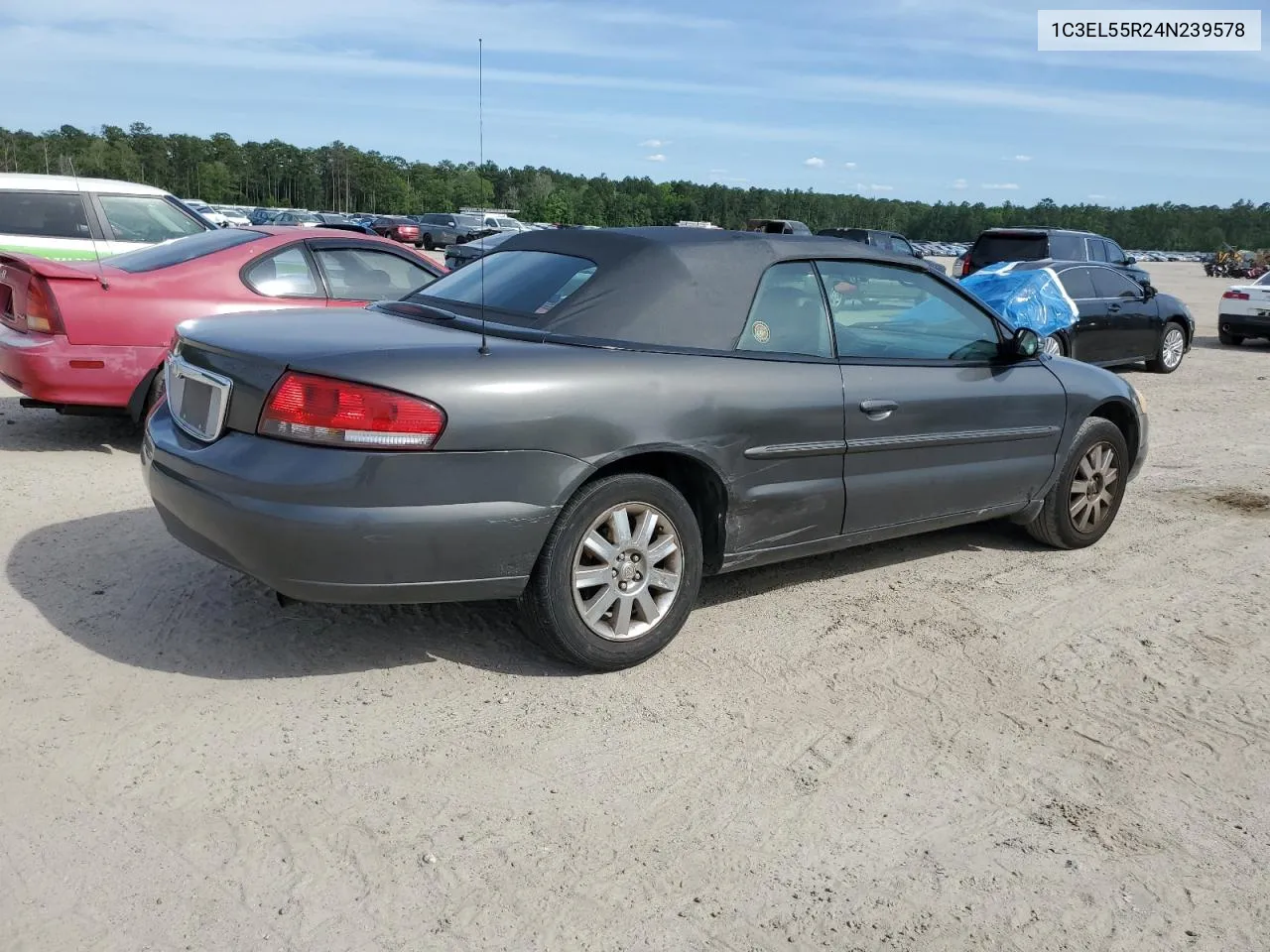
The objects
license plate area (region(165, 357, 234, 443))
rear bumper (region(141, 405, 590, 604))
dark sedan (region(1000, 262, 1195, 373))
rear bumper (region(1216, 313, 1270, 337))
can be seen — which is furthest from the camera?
rear bumper (region(1216, 313, 1270, 337))

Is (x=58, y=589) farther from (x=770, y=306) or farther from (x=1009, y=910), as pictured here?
(x=1009, y=910)

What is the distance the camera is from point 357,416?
11.2ft

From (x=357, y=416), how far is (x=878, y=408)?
2205mm

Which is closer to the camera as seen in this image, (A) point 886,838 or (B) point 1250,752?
(A) point 886,838

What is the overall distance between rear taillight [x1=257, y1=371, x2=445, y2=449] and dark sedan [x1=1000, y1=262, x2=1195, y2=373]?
10.7m

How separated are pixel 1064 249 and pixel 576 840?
1583cm

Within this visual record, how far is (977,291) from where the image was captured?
1289 centimetres

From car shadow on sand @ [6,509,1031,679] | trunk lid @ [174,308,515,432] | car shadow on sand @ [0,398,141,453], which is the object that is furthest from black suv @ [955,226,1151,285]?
trunk lid @ [174,308,515,432]

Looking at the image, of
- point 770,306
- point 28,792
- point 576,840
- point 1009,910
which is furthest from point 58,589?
point 1009,910

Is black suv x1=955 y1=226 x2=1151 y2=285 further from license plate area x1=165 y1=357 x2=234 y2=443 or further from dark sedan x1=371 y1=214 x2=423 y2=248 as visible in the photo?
dark sedan x1=371 y1=214 x2=423 y2=248

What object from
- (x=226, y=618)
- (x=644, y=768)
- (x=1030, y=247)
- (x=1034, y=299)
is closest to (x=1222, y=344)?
(x=1030, y=247)

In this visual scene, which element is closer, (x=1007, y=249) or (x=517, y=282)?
(x=517, y=282)

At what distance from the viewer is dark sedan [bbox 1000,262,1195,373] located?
516 inches

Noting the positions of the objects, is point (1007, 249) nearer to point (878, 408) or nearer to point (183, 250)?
point (183, 250)
